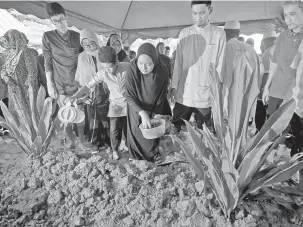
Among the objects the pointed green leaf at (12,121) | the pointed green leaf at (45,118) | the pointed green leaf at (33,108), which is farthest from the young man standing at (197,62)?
the pointed green leaf at (12,121)

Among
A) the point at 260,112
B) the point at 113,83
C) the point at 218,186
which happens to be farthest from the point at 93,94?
the point at 260,112

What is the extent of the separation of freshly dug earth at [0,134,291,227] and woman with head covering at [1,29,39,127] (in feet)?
3.45

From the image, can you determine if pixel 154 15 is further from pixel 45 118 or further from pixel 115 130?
pixel 45 118

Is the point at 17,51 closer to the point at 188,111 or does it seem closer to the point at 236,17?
the point at 188,111

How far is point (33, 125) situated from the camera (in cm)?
199

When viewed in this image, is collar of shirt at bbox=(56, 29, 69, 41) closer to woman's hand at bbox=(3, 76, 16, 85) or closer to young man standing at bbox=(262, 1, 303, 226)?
woman's hand at bbox=(3, 76, 16, 85)

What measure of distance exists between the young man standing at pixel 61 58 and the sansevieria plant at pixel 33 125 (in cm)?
30

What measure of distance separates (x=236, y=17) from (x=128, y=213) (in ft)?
15.3

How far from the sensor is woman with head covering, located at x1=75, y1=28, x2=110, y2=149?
2.17m

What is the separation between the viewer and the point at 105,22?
5004 millimetres

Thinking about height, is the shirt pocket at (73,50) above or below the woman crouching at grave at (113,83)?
above

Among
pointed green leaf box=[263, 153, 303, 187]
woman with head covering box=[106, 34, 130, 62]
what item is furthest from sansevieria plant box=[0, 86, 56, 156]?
pointed green leaf box=[263, 153, 303, 187]

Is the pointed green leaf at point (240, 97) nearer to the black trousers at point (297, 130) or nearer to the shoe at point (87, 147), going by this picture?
the black trousers at point (297, 130)

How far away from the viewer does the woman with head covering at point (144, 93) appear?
5.61ft
